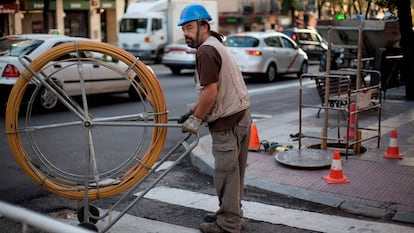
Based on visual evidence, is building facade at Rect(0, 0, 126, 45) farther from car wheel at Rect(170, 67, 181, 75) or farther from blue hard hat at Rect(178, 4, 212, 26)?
blue hard hat at Rect(178, 4, 212, 26)

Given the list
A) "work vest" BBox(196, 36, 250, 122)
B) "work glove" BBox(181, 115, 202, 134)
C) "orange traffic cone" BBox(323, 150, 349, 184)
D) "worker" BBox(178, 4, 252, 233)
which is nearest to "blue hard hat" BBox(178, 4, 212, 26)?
"worker" BBox(178, 4, 252, 233)

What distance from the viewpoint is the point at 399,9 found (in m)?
13.0

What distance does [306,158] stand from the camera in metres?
7.55

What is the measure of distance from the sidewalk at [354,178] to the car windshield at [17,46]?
468 cm

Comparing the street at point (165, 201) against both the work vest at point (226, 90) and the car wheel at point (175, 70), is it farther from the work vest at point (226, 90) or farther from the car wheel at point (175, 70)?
the car wheel at point (175, 70)

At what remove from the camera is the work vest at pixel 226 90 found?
15.5 feet

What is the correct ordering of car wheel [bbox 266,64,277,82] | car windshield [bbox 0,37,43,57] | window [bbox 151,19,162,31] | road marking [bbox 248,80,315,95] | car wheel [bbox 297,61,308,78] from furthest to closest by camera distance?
window [bbox 151,19,162,31]
car wheel [bbox 297,61,308,78]
car wheel [bbox 266,64,277,82]
road marking [bbox 248,80,315,95]
car windshield [bbox 0,37,43,57]

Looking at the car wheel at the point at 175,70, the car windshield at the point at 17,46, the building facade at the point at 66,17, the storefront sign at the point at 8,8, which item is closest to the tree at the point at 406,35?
the car windshield at the point at 17,46

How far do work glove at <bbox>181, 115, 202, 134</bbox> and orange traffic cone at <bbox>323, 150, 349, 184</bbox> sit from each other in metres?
2.47

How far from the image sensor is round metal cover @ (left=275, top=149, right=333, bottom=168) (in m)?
7.23

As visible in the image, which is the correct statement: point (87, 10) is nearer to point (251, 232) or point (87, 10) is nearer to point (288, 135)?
point (288, 135)

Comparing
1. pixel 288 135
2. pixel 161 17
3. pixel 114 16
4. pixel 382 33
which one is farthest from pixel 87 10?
pixel 288 135

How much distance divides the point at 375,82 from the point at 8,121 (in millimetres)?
10132

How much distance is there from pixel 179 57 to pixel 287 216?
641 inches
